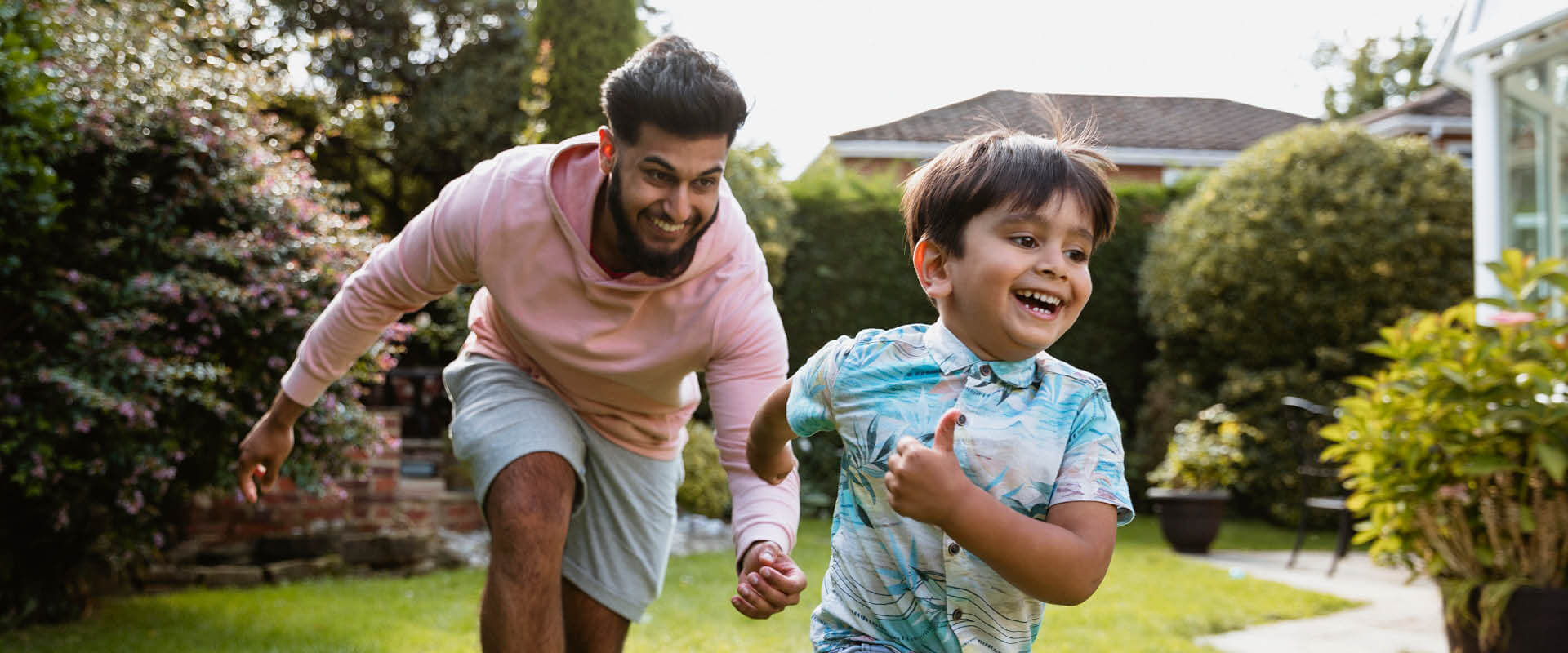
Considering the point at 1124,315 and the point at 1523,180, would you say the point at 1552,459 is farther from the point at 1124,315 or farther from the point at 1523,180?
the point at 1124,315

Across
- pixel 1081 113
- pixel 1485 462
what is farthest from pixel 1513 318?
pixel 1081 113

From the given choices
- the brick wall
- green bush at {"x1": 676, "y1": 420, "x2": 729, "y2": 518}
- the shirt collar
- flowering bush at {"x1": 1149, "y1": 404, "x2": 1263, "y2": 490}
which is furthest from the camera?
flowering bush at {"x1": 1149, "y1": 404, "x2": 1263, "y2": 490}

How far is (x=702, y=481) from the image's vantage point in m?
8.32

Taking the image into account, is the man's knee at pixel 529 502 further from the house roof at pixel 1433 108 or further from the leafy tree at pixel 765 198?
the house roof at pixel 1433 108

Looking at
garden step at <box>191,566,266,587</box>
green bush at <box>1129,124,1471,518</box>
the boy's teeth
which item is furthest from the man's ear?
green bush at <box>1129,124,1471,518</box>

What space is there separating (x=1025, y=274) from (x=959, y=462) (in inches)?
11.2

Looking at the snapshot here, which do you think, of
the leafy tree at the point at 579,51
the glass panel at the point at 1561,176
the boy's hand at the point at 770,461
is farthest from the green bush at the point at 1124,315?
the boy's hand at the point at 770,461

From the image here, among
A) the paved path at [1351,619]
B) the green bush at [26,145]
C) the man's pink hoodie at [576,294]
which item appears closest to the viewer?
the man's pink hoodie at [576,294]

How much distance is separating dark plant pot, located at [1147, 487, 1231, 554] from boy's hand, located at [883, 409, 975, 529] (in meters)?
7.62

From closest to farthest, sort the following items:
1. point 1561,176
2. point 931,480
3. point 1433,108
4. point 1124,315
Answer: point 931,480 → point 1561,176 → point 1124,315 → point 1433,108

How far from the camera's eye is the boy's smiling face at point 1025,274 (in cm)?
178

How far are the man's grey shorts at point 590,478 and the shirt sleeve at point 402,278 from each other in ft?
0.74

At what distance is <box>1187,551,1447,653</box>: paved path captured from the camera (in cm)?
509

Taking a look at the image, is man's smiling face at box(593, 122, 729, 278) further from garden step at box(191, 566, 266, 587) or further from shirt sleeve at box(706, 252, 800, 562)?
garden step at box(191, 566, 266, 587)
